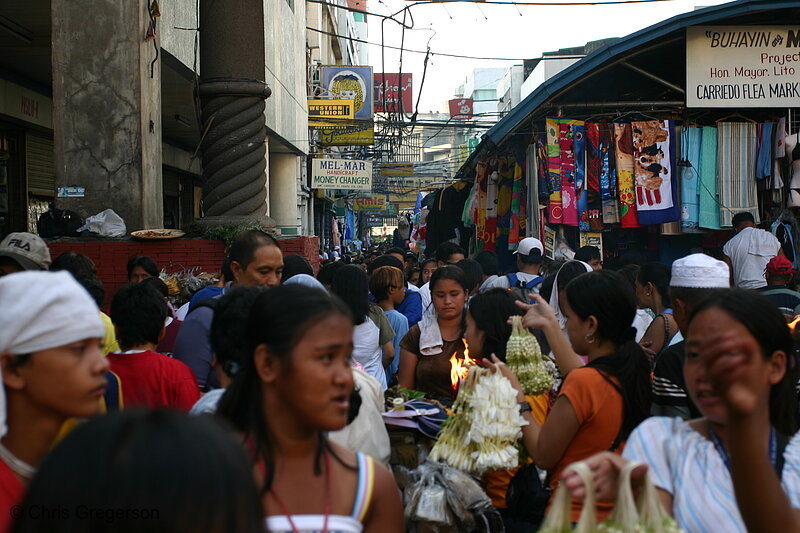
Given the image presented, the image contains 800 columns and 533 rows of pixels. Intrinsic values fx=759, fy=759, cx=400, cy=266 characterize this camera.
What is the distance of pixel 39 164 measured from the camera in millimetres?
14094

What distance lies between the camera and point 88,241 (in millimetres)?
8758

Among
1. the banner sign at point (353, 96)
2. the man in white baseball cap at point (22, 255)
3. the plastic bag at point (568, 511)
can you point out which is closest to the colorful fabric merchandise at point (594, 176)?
the man in white baseball cap at point (22, 255)

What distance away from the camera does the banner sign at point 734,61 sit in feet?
34.9

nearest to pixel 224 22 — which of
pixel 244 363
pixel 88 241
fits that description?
pixel 88 241

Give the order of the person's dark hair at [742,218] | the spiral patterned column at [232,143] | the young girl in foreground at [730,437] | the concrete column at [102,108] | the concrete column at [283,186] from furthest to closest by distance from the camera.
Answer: the concrete column at [283,186] < the person's dark hair at [742,218] < the spiral patterned column at [232,143] < the concrete column at [102,108] < the young girl in foreground at [730,437]

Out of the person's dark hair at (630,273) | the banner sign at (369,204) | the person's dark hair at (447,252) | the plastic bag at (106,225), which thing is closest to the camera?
the person's dark hair at (630,273)

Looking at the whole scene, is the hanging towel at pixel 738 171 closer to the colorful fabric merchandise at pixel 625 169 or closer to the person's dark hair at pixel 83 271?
the colorful fabric merchandise at pixel 625 169

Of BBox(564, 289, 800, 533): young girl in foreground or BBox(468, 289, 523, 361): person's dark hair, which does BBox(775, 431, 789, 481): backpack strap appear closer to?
BBox(564, 289, 800, 533): young girl in foreground

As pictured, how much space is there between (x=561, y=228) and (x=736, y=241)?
8.09 feet

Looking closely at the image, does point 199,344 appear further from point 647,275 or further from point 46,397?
point 647,275

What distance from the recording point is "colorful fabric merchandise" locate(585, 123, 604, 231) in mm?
11211

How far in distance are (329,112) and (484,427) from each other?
2117 centimetres

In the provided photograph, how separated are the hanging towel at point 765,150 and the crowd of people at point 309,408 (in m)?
7.57

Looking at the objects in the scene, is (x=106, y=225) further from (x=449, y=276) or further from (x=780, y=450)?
(x=780, y=450)
